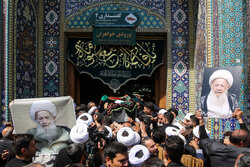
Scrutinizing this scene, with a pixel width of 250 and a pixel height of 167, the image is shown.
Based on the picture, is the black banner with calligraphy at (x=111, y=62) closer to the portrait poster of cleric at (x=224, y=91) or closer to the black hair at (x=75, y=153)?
the portrait poster of cleric at (x=224, y=91)

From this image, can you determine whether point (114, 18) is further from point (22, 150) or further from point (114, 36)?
point (22, 150)

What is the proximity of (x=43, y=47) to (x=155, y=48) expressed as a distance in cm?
308

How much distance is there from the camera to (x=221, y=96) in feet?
14.7

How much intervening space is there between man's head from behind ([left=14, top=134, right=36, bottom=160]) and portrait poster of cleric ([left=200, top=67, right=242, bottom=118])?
2722mm

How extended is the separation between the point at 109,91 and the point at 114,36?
325cm

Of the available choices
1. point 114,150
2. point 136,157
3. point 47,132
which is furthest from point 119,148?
point 47,132

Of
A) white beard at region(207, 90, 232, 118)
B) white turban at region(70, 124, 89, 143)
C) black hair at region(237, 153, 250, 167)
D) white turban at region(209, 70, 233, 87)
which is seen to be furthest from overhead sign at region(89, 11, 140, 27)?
black hair at region(237, 153, 250, 167)

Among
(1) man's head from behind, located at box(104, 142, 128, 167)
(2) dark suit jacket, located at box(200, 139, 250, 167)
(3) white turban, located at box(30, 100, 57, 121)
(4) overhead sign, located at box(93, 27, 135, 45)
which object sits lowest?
(2) dark suit jacket, located at box(200, 139, 250, 167)

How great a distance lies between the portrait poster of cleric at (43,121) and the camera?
353cm

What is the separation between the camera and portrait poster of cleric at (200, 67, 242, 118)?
14.5 feet

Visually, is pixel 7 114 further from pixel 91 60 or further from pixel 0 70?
pixel 91 60

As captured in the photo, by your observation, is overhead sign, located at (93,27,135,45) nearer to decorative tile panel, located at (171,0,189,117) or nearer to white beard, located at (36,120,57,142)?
decorative tile panel, located at (171,0,189,117)

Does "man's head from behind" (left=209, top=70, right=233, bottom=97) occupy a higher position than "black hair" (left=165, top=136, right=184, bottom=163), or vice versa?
"man's head from behind" (left=209, top=70, right=233, bottom=97)

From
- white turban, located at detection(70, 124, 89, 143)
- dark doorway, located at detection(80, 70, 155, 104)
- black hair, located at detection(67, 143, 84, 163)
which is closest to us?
black hair, located at detection(67, 143, 84, 163)
